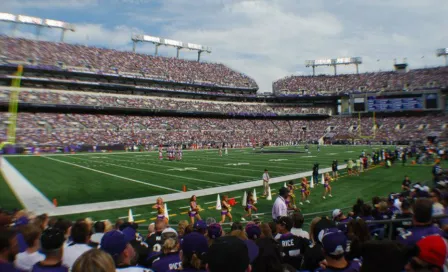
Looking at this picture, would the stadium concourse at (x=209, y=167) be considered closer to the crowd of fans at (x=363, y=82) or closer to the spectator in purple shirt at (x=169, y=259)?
the spectator in purple shirt at (x=169, y=259)

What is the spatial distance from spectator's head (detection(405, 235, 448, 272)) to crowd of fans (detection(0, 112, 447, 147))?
1887 inches

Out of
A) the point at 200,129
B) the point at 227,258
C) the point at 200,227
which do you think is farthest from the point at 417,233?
the point at 200,129

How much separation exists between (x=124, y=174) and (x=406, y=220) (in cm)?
1983

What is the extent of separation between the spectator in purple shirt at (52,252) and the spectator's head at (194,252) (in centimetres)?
108

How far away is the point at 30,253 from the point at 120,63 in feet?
235

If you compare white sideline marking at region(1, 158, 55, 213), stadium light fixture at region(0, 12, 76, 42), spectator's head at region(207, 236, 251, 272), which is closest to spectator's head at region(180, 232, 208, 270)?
spectator's head at region(207, 236, 251, 272)

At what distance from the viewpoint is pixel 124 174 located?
2250cm

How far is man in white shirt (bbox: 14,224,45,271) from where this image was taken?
3668 millimetres

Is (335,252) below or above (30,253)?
above

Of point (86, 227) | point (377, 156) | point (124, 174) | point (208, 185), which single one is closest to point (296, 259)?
point (86, 227)

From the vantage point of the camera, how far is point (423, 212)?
3646 millimetres

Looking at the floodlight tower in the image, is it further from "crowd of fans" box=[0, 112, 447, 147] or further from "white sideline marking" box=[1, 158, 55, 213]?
"white sideline marking" box=[1, 158, 55, 213]

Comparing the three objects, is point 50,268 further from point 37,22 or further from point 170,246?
point 37,22

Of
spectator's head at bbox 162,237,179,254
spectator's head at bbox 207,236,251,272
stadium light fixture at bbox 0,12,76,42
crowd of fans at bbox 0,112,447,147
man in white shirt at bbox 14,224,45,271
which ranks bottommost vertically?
man in white shirt at bbox 14,224,45,271
